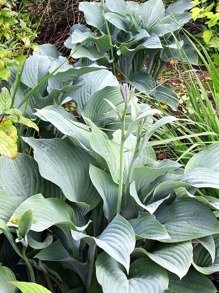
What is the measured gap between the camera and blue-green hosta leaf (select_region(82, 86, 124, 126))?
241cm

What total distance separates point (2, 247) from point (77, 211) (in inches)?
12.5

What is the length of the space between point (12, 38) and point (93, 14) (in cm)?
62

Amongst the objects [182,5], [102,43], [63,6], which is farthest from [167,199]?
[63,6]

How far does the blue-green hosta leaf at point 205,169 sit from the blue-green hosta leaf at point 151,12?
77.5 inches

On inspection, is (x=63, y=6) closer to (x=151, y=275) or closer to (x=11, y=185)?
(x=11, y=185)

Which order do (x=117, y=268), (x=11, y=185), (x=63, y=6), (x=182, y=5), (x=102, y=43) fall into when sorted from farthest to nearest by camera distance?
(x=63, y=6) → (x=182, y=5) → (x=102, y=43) → (x=11, y=185) → (x=117, y=268)

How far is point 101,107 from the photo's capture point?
2459mm

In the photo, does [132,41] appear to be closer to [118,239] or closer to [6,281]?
[118,239]

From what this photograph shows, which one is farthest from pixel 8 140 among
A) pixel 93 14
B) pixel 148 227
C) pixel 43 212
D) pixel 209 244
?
pixel 93 14

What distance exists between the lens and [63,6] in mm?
5027

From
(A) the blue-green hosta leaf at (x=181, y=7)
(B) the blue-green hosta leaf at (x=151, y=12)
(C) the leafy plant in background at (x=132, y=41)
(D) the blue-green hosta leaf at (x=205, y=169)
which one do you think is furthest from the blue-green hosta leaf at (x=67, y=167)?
(A) the blue-green hosta leaf at (x=181, y=7)

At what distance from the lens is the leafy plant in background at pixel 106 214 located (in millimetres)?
1705

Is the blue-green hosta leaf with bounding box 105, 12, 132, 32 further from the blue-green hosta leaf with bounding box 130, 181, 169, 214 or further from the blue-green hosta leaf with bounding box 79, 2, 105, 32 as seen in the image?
the blue-green hosta leaf with bounding box 130, 181, 169, 214

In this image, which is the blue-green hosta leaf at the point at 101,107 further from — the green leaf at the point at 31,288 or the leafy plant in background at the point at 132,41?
the green leaf at the point at 31,288
